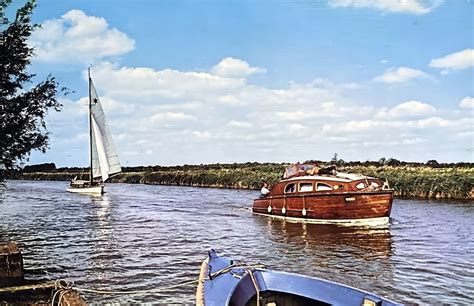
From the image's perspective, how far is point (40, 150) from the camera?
664 inches

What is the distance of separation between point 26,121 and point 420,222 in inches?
689

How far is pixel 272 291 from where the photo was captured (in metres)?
6.37

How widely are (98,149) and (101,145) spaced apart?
48 cm

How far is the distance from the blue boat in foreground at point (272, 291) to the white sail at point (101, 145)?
4179 cm

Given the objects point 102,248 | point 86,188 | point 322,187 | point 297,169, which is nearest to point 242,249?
point 102,248

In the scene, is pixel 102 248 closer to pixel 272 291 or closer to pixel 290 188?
pixel 290 188

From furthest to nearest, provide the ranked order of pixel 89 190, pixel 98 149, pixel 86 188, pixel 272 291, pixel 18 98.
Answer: pixel 98 149
pixel 86 188
pixel 89 190
pixel 18 98
pixel 272 291

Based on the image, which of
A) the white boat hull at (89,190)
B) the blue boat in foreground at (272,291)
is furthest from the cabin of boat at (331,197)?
the white boat hull at (89,190)

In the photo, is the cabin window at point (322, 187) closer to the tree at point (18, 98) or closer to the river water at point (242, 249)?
the river water at point (242, 249)

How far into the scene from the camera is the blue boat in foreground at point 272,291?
5957 millimetres

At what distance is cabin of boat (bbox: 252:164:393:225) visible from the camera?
2088 cm

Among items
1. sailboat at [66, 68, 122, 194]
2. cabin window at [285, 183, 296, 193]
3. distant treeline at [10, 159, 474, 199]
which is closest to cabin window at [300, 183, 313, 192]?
cabin window at [285, 183, 296, 193]

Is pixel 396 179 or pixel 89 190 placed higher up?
pixel 396 179

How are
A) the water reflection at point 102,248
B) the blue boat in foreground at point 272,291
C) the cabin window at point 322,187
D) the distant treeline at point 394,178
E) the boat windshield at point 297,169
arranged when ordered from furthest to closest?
the distant treeline at point 394,178
the boat windshield at point 297,169
the cabin window at point 322,187
the water reflection at point 102,248
the blue boat in foreground at point 272,291
